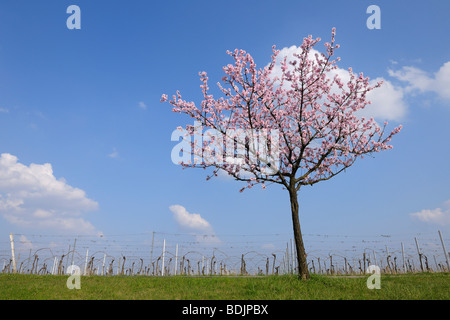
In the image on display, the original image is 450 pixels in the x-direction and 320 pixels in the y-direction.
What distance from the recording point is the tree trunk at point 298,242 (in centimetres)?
1290

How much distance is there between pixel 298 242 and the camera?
43.6ft

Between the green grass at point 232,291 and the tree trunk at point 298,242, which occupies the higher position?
the tree trunk at point 298,242

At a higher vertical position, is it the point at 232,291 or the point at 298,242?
the point at 298,242

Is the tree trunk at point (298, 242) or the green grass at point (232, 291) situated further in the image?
the tree trunk at point (298, 242)

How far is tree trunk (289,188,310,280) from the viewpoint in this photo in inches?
508

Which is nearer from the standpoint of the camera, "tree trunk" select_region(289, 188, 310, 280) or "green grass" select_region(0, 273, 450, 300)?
"green grass" select_region(0, 273, 450, 300)

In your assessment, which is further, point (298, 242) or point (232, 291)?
point (298, 242)

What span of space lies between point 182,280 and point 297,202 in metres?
6.10

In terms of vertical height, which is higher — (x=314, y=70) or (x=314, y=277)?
(x=314, y=70)

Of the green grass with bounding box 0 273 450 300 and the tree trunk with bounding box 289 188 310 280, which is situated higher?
the tree trunk with bounding box 289 188 310 280
